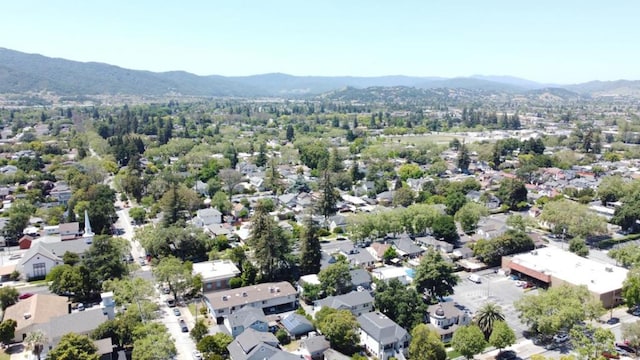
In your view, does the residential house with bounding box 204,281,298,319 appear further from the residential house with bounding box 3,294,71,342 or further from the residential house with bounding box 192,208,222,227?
the residential house with bounding box 192,208,222,227

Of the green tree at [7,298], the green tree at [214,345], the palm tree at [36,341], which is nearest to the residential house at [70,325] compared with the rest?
the palm tree at [36,341]

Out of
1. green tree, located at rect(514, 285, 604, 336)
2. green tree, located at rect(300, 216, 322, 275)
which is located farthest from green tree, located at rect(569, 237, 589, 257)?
green tree, located at rect(300, 216, 322, 275)

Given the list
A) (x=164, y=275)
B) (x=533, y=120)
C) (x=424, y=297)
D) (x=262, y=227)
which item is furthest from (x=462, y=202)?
(x=533, y=120)

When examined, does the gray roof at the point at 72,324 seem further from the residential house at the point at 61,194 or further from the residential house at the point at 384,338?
the residential house at the point at 61,194

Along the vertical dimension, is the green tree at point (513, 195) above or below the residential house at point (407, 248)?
above

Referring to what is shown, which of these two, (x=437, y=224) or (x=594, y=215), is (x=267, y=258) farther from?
(x=594, y=215)

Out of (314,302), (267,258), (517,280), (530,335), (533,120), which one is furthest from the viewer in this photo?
(533,120)
